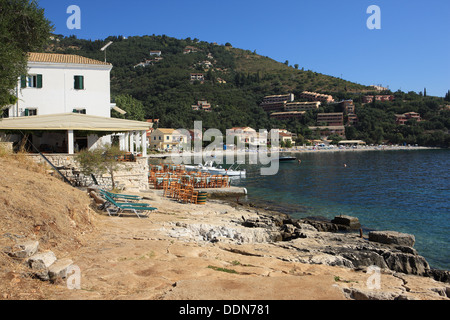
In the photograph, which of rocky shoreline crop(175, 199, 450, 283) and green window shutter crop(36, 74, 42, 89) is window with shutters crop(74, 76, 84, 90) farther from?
rocky shoreline crop(175, 199, 450, 283)

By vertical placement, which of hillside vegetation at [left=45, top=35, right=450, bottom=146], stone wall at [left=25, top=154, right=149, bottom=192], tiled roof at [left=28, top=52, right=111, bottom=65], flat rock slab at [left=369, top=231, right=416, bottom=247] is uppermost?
hillside vegetation at [left=45, top=35, right=450, bottom=146]

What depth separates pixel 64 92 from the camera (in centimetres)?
2469

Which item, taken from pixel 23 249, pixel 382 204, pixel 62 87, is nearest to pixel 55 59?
pixel 62 87

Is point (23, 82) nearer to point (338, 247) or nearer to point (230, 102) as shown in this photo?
point (338, 247)

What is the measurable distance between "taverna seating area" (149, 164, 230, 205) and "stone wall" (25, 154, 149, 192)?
6.80 feet

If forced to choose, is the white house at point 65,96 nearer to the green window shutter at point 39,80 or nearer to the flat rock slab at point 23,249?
the green window shutter at point 39,80

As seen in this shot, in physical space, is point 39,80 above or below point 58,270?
above

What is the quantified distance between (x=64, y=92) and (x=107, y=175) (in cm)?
986

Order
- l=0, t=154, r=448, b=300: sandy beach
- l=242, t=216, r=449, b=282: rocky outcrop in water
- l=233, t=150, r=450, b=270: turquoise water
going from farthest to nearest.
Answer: l=233, t=150, r=450, b=270: turquoise water < l=242, t=216, r=449, b=282: rocky outcrop in water < l=0, t=154, r=448, b=300: sandy beach

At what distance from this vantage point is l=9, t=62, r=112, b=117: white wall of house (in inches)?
946

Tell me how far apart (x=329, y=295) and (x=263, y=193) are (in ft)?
82.4

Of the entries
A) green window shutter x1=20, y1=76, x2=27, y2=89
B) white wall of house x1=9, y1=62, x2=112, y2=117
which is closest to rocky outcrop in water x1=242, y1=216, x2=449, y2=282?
white wall of house x1=9, y1=62, x2=112, y2=117

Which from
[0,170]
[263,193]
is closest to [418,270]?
[0,170]

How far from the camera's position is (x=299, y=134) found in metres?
150
